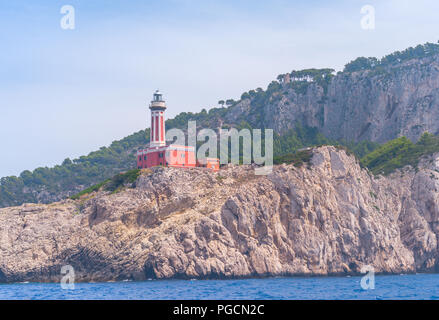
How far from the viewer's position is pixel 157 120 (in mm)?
80500

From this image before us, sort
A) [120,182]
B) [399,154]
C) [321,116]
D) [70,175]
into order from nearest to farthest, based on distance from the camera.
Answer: [120,182], [399,154], [321,116], [70,175]

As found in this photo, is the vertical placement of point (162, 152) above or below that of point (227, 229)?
above

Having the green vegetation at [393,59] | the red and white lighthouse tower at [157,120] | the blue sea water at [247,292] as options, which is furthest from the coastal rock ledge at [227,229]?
the green vegetation at [393,59]

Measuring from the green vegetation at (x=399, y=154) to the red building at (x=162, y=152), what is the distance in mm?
23581

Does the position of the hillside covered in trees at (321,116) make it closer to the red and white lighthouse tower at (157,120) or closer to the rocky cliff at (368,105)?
the rocky cliff at (368,105)

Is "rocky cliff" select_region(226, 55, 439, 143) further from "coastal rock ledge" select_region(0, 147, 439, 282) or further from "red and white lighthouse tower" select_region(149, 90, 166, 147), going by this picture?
"red and white lighthouse tower" select_region(149, 90, 166, 147)

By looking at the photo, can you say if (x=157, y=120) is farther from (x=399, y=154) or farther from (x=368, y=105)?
(x=368, y=105)

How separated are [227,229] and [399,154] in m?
35.2

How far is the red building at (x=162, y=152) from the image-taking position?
254ft

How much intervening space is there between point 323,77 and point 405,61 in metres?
15.6

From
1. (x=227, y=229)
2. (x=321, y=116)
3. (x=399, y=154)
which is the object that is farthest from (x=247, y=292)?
(x=321, y=116)

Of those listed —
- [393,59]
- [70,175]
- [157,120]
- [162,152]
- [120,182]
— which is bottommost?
[120,182]

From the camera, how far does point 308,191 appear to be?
7100 centimetres
